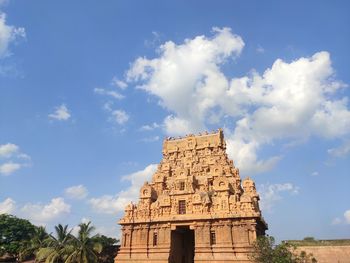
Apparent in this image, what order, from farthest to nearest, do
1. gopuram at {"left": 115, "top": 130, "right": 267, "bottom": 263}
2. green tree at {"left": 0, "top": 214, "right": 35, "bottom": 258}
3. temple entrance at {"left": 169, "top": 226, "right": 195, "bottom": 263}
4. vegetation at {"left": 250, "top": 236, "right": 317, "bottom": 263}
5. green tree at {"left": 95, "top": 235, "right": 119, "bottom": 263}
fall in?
green tree at {"left": 0, "top": 214, "right": 35, "bottom": 258}, green tree at {"left": 95, "top": 235, "right": 119, "bottom": 263}, temple entrance at {"left": 169, "top": 226, "right": 195, "bottom": 263}, gopuram at {"left": 115, "top": 130, "right": 267, "bottom": 263}, vegetation at {"left": 250, "top": 236, "right": 317, "bottom": 263}

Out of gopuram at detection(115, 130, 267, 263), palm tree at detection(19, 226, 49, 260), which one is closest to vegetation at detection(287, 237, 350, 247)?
gopuram at detection(115, 130, 267, 263)

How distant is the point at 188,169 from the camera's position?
41.3m

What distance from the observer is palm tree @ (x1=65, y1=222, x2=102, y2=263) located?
33.1 metres

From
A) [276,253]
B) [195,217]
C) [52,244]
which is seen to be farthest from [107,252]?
[276,253]

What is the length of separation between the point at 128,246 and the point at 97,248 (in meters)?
3.71

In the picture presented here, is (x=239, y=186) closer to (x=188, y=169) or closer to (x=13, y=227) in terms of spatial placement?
(x=188, y=169)

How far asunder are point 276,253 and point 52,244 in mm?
27158

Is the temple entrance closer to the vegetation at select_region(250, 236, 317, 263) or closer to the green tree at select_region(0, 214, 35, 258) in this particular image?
the vegetation at select_region(250, 236, 317, 263)

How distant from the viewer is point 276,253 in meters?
26.5

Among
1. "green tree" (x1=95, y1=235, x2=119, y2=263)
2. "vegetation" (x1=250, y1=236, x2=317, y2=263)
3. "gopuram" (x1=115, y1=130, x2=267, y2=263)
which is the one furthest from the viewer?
"green tree" (x1=95, y1=235, x2=119, y2=263)

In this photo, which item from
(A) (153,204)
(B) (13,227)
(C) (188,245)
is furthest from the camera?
(B) (13,227)

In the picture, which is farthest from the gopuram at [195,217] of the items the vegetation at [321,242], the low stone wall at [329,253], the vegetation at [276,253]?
the low stone wall at [329,253]

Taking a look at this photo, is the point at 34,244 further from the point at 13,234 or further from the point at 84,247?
the point at 84,247

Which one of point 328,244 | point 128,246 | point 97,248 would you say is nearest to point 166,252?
point 128,246
